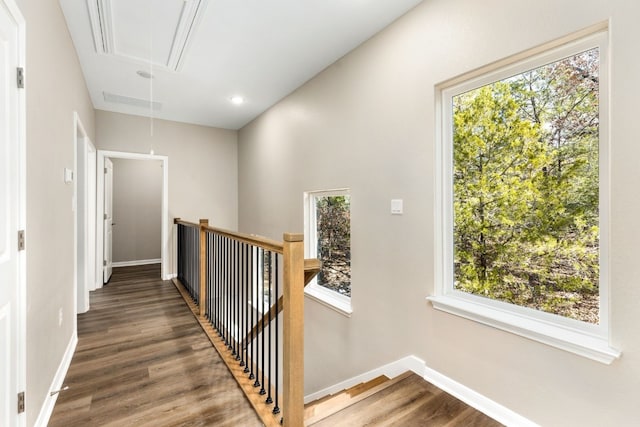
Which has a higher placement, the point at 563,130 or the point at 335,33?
Answer: the point at 335,33

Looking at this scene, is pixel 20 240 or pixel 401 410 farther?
pixel 401 410

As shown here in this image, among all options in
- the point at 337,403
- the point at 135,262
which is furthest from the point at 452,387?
the point at 135,262

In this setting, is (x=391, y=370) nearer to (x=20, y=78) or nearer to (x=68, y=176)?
(x=20, y=78)

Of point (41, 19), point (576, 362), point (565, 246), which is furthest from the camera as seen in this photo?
point (41, 19)

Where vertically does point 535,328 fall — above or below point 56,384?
above

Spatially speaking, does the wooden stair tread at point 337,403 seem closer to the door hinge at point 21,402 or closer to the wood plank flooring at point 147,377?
the wood plank flooring at point 147,377

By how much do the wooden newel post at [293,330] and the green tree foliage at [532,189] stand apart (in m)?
1.23

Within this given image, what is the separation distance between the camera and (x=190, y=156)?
5.06 meters

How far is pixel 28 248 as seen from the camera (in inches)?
58.2

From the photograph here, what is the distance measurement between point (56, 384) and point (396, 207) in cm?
259

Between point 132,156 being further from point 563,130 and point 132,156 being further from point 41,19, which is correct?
point 563,130

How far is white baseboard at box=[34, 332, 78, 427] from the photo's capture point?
5.33 ft

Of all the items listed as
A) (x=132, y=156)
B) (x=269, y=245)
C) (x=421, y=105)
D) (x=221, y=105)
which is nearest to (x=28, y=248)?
(x=269, y=245)

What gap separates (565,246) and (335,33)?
2245mm
